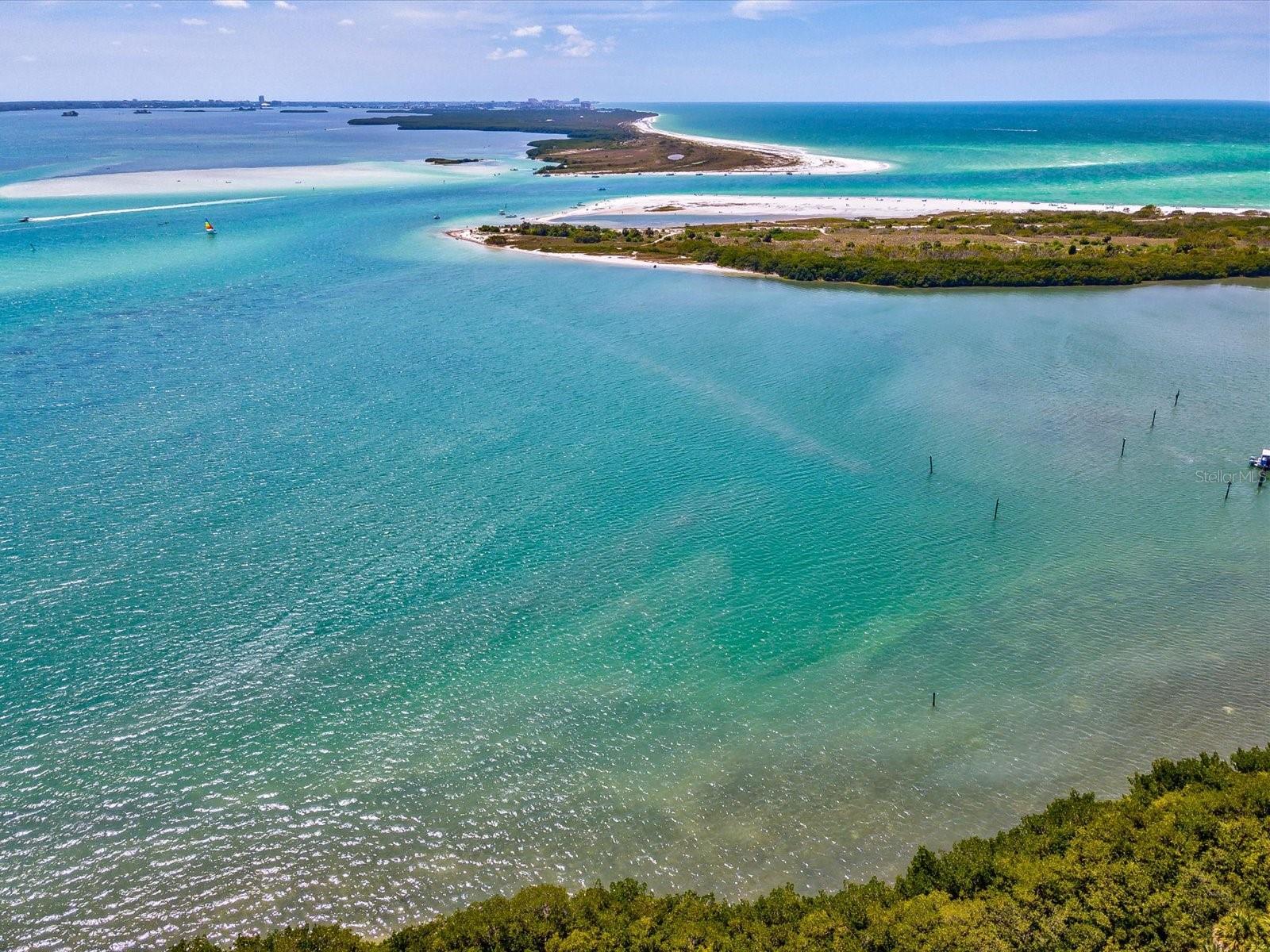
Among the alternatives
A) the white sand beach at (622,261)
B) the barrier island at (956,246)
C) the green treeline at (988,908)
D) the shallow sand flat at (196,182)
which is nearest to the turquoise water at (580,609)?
the green treeline at (988,908)

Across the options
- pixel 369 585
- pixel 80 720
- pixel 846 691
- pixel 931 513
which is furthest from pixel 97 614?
pixel 931 513

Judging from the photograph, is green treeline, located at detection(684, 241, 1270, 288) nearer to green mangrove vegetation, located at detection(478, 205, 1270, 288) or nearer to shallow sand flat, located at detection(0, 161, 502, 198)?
green mangrove vegetation, located at detection(478, 205, 1270, 288)

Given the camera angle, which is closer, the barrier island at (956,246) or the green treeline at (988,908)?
the green treeline at (988,908)

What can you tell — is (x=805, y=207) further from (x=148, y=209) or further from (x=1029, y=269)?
(x=148, y=209)

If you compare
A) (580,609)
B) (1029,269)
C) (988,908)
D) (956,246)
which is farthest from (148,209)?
(988,908)

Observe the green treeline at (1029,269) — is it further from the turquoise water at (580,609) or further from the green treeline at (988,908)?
the green treeline at (988,908)

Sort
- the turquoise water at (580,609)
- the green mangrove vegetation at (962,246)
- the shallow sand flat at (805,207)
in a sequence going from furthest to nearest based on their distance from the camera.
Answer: the shallow sand flat at (805,207) → the green mangrove vegetation at (962,246) → the turquoise water at (580,609)

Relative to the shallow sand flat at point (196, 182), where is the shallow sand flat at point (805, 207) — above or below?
below
